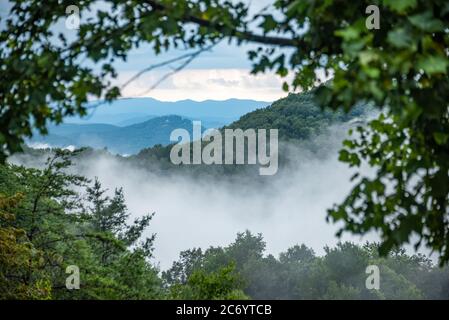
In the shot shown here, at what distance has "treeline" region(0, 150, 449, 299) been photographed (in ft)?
44.2

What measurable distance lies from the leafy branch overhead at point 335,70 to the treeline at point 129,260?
450 cm

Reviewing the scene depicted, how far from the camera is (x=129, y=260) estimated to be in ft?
53.6

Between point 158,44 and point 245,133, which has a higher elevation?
point 245,133

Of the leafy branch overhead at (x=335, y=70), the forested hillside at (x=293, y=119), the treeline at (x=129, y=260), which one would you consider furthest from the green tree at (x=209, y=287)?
the forested hillside at (x=293, y=119)

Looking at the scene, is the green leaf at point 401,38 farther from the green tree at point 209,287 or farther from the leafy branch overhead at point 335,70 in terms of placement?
the green tree at point 209,287

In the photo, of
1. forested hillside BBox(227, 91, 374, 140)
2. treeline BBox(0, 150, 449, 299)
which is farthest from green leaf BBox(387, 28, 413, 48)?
forested hillside BBox(227, 91, 374, 140)

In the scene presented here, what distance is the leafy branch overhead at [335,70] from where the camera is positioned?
4633 mm

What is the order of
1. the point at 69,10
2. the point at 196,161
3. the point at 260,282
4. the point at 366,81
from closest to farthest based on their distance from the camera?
the point at 366,81 < the point at 69,10 < the point at 260,282 < the point at 196,161

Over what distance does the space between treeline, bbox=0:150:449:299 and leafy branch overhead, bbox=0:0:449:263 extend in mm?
4498

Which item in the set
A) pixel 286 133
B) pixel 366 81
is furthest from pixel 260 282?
pixel 286 133

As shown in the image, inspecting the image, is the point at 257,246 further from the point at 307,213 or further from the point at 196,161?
the point at 307,213

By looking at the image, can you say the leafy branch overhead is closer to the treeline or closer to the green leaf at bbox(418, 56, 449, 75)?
the green leaf at bbox(418, 56, 449, 75)
